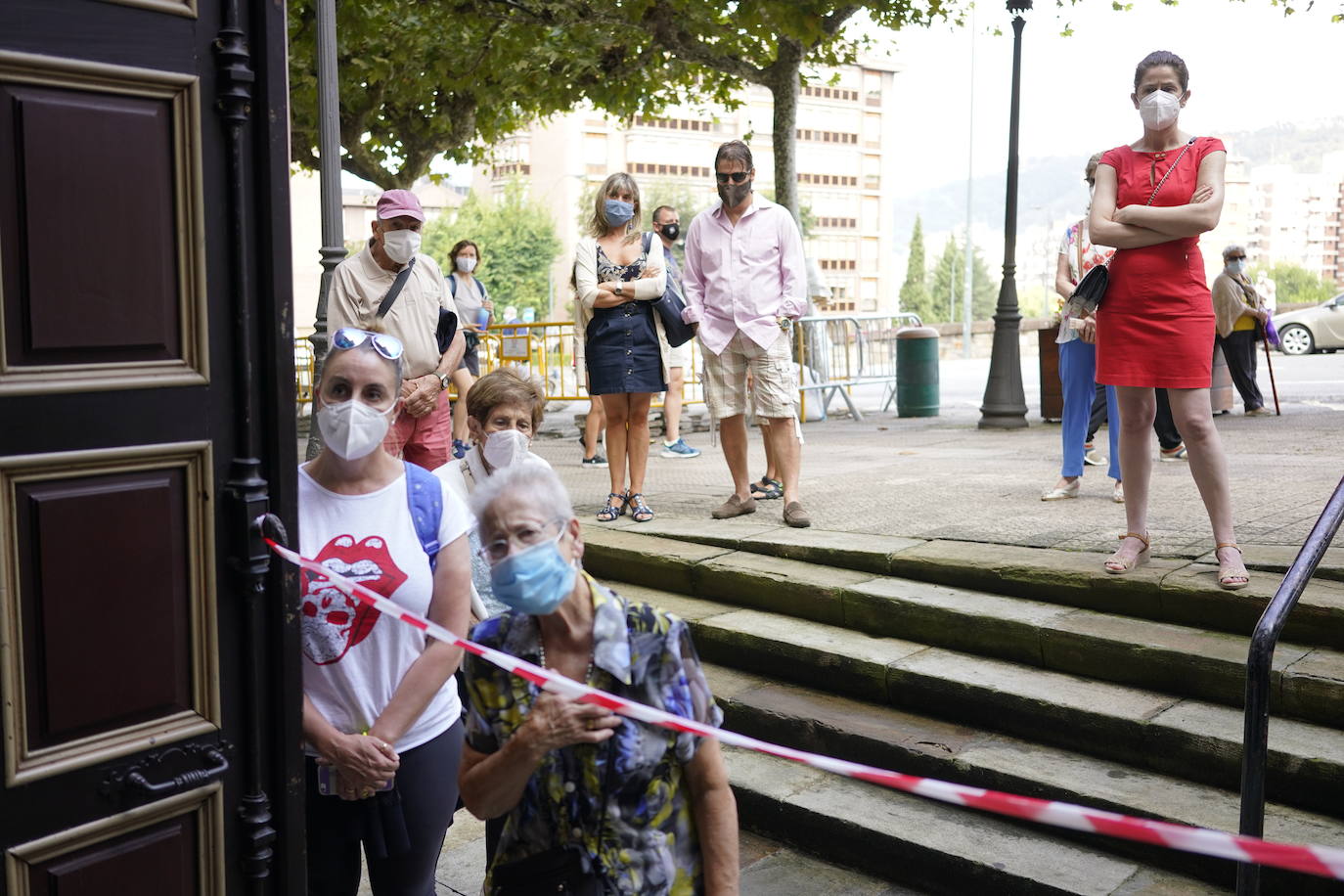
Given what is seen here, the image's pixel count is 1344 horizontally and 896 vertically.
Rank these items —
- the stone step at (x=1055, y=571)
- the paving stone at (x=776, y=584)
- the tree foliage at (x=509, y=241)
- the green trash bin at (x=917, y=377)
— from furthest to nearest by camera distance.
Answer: the tree foliage at (x=509, y=241) < the green trash bin at (x=917, y=377) < the paving stone at (x=776, y=584) < the stone step at (x=1055, y=571)

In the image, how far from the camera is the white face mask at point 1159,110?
16.4 feet

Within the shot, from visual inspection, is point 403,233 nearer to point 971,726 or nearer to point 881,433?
point 971,726

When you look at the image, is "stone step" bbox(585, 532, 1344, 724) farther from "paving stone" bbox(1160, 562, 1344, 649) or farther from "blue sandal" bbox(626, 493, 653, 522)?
"blue sandal" bbox(626, 493, 653, 522)

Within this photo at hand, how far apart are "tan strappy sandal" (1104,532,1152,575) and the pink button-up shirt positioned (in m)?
2.44

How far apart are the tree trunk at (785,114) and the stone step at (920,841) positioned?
10797 mm

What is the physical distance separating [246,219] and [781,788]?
2.97 meters

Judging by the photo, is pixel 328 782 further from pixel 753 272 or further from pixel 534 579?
pixel 753 272

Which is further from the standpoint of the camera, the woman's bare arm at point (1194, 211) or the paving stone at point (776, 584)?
the paving stone at point (776, 584)

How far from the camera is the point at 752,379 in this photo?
724 centimetres

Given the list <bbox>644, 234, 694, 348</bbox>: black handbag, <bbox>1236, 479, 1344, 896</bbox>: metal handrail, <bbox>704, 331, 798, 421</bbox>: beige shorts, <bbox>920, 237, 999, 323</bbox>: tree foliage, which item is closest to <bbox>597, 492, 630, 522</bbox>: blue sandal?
<bbox>704, 331, 798, 421</bbox>: beige shorts

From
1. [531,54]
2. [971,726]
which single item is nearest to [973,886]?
[971,726]

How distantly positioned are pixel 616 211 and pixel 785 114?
8.49m

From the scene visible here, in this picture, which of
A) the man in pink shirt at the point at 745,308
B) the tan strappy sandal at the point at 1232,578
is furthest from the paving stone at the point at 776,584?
the tan strappy sandal at the point at 1232,578

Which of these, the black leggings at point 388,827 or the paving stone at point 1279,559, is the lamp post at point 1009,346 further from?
the black leggings at point 388,827
